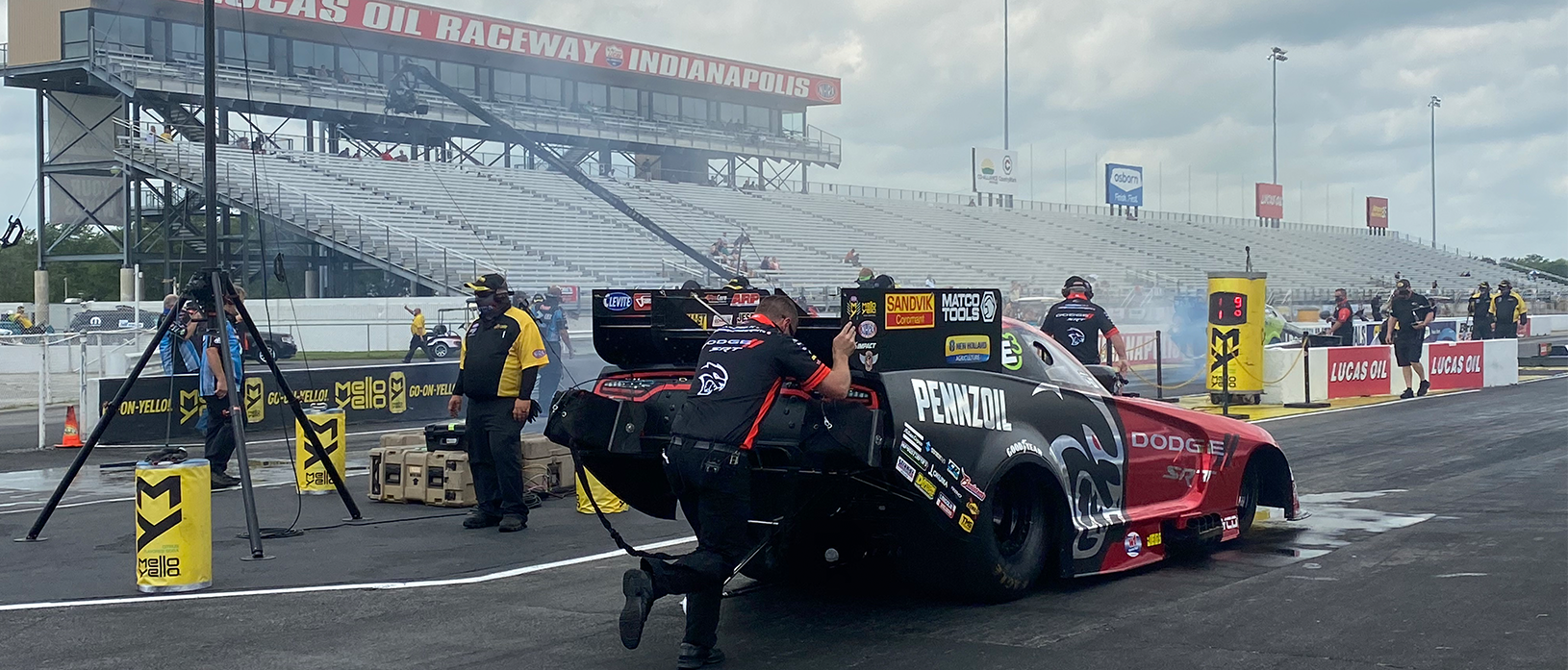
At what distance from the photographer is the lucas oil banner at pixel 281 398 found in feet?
50.2

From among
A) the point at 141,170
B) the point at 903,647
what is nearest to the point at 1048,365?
the point at 903,647

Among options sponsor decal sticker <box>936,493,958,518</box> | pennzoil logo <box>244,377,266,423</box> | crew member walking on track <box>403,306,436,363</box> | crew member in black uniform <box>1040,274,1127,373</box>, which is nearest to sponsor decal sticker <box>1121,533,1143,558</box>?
sponsor decal sticker <box>936,493,958,518</box>

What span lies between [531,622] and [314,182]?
31987 millimetres

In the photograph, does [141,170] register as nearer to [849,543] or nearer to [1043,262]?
[1043,262]

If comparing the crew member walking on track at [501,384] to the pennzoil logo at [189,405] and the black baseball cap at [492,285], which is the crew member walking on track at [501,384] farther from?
the pennzoil logo at [189,405]

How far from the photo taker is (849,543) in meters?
6.42

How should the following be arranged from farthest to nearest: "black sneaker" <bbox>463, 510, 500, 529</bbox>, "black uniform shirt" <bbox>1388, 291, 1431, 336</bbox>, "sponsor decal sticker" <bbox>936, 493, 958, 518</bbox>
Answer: "black uniform shirt" <bbox>1388, 291, 1431, 336</bbox>
"black sneaker" <bbox>463, 510, 500, 529</bbox>
"sponsor decal sticker" <bbox>936, 493, 958, 518</bbox>

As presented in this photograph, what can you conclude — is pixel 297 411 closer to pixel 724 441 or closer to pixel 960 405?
pixel 724 441

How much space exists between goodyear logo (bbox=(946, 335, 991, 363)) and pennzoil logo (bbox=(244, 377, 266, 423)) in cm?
1245

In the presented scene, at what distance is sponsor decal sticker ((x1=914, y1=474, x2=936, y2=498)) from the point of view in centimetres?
569

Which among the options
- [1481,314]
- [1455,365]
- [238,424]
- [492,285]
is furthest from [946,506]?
[1481,314]

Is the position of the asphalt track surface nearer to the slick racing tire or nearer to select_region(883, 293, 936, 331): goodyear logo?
the slick racing tire

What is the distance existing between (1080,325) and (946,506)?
6419mm

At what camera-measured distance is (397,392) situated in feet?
60.0
